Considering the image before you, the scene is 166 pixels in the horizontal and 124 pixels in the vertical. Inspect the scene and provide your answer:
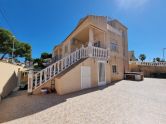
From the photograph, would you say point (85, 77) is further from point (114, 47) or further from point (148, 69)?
point (148, 69)

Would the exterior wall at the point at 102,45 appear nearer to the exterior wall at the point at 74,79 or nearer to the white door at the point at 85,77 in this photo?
the exterior wall at the point at 74,79

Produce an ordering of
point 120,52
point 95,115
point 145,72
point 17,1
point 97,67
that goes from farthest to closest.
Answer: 1. point 145,72
2. point 120,52
3. point 97,67
4. point 17,1
5. point 95,115

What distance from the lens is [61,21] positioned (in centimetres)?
1402

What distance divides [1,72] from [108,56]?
30.0 ft

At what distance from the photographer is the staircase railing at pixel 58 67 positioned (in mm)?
7438

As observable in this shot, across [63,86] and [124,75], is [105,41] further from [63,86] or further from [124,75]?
[63,86]

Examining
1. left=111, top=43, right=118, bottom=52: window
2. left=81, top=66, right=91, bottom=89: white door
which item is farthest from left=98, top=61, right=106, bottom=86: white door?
left=111, top=43, right=118, bottom=52: window

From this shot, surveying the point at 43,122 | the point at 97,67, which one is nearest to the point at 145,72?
the point at 97,67

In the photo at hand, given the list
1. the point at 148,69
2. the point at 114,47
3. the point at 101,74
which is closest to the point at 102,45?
the point at 114,47

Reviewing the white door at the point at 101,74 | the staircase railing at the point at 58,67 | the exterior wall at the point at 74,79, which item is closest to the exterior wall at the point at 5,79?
the staircase railing at the point at 58,67

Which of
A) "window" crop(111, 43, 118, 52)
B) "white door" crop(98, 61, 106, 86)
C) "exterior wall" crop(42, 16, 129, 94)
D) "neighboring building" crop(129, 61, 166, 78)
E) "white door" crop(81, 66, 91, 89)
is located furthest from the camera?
"neighboring building" crop(129, 61, 166, 78)

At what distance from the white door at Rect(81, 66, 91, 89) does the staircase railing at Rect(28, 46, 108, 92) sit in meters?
1.09

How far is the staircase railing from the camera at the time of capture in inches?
293

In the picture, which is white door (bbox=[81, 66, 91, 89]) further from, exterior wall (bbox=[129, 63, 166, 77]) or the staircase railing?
exterior wall (bbox=[129, 63, 166, 77])
